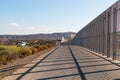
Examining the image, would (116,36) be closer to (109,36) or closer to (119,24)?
(119,24)

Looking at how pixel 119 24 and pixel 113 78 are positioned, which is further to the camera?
pixel 119 24

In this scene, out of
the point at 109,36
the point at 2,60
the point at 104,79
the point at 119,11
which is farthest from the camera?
the point at 109,36

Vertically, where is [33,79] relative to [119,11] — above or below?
below

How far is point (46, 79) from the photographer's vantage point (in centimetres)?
1176

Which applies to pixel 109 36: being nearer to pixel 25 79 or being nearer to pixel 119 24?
pixel 119 24

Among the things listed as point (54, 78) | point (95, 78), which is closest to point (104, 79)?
point (95, 78)

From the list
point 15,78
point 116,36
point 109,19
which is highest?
point 109,19

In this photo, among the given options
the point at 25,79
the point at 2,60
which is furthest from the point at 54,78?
the point at 2,60

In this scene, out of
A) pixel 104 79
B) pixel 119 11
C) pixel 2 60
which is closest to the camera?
pixel 104 79

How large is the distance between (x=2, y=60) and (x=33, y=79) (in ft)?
33.6

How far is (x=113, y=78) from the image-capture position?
11953 millimetres

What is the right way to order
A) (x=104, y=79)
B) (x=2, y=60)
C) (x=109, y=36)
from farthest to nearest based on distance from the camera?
1. (x=109, y=36)
2. (x=2, y=60)
3. (x=104, y=79)

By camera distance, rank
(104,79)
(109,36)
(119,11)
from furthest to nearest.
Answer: (109,36)
(119,11)
(104,79)

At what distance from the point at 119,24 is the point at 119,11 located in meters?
1.10
